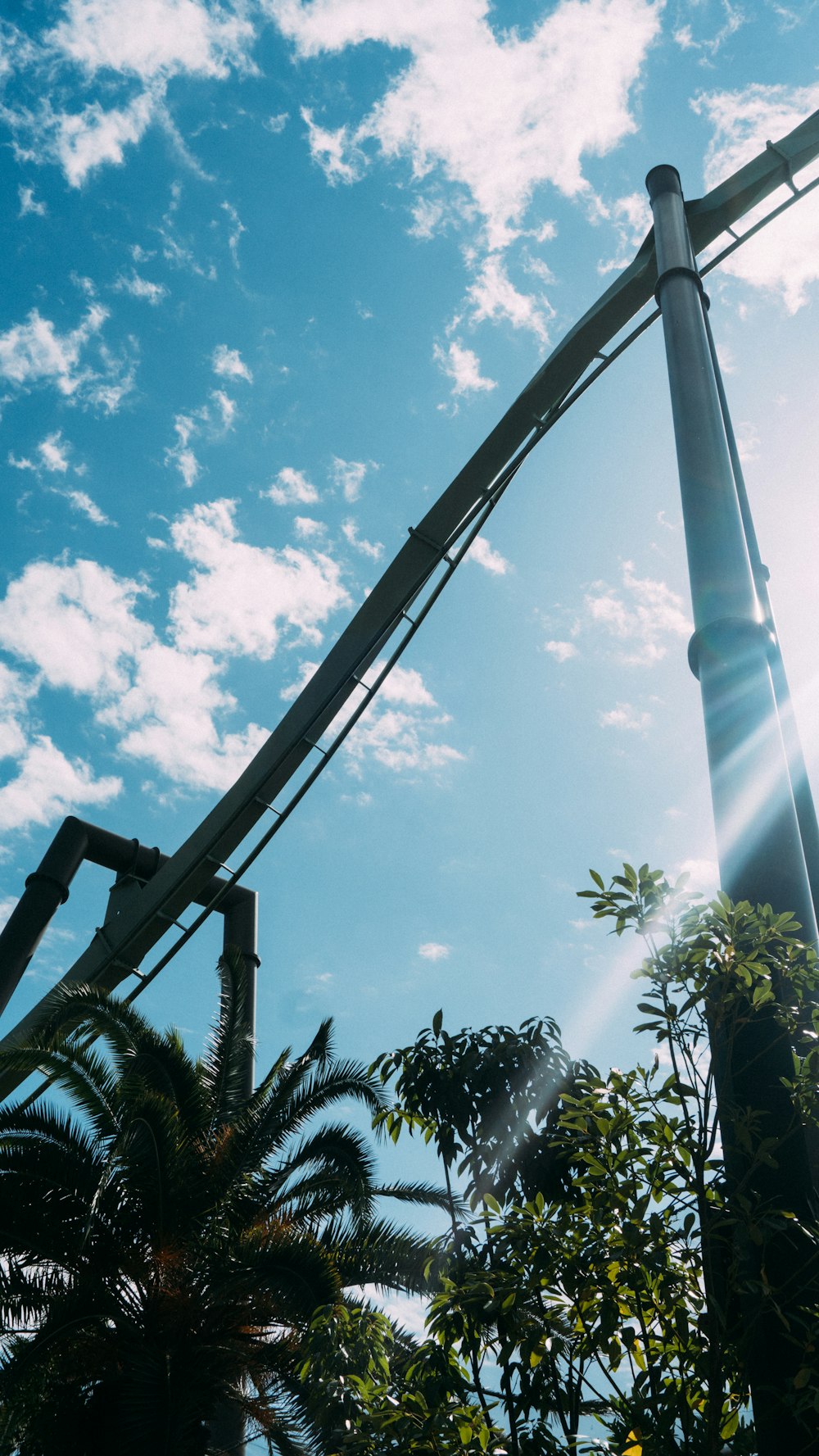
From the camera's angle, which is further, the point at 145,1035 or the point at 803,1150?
the point at 145,1035

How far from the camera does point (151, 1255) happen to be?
454 inches

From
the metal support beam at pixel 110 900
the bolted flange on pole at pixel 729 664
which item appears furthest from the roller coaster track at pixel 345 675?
the bolted flange on pole at pixel 729 664

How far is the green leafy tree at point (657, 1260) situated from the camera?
397 cm

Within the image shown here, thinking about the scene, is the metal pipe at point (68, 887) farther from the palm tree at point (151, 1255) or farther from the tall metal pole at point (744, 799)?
the tall metal pole at point (744, 799)

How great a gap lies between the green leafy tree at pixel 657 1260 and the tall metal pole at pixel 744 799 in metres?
0.05

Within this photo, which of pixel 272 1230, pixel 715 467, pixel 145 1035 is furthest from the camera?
pixel 145 1035

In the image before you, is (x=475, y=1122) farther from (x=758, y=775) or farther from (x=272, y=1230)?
(x=272, y=1230)

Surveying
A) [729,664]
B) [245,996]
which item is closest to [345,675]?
[245,996]

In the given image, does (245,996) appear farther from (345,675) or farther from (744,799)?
(744,799)

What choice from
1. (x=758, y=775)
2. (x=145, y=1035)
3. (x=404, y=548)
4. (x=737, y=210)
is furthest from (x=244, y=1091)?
(x=737, y=210)

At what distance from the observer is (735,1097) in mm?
4527

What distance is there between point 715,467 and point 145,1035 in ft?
29.0

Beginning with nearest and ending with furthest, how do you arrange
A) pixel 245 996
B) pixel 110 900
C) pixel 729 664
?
pixel 729 664, pixel 245 996, pixel 110 900

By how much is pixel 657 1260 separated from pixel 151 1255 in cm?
889
